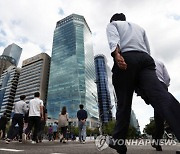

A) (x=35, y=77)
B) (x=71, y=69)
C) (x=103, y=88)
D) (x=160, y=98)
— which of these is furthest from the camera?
(x=103, y=88)

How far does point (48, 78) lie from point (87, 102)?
3666 centimetres

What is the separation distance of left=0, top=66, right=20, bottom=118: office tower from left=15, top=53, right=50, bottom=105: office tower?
4870 millimetres

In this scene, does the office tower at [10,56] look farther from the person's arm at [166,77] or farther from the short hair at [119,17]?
the short hair at [119,17]

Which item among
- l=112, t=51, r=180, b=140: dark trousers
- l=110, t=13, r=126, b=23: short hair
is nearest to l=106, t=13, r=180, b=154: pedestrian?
l=112, t=51, r=180, b=140: dark trousers

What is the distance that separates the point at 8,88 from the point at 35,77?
2664 centimetres

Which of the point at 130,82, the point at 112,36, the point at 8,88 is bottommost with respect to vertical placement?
the point at 130,82

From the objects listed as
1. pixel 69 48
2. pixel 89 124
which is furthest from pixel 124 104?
pixel 69 48

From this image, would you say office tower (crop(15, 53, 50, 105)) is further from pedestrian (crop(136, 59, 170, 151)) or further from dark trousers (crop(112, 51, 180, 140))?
dark trousers (crop(112, 51, 180, 140))

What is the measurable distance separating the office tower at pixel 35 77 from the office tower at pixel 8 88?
192 inches

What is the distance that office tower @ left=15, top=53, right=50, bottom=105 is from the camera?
425ft

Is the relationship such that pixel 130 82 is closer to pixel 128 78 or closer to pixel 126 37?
pixel 128 78

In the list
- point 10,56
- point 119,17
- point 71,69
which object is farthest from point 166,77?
point 10,56

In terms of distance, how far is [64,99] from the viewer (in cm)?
11619

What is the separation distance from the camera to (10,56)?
602 feet
